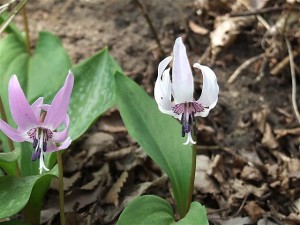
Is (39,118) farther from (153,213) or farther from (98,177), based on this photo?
(98,177)

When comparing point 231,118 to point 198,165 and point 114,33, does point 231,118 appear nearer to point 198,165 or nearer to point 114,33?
point 198,165

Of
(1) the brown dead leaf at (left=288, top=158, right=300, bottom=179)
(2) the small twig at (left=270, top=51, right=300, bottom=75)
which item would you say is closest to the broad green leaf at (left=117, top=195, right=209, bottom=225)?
(1) the brown dead leaf at (left=288, top=158, right=300, bottom=179)

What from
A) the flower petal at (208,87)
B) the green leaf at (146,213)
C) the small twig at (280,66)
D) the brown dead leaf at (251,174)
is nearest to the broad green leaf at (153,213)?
the green leaf at (146,213)

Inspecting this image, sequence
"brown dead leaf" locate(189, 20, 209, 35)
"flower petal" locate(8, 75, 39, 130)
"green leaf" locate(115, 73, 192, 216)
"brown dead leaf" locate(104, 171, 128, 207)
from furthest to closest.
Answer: "brown dead leaf" locate(189, 20, 209, 35), "brown dead leaf" locate(104, 171, 128, 207), "green leaf" locate(115, 73, 192, 216), "flower petal" locate(8, 75, 39, 130)

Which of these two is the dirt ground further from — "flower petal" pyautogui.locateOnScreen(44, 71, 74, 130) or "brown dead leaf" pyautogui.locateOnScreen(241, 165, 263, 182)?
"flower petal" pyautogui.locateOnScreen(44, 71, 74, 130)

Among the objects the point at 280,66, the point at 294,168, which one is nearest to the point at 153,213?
the point at 294,168
